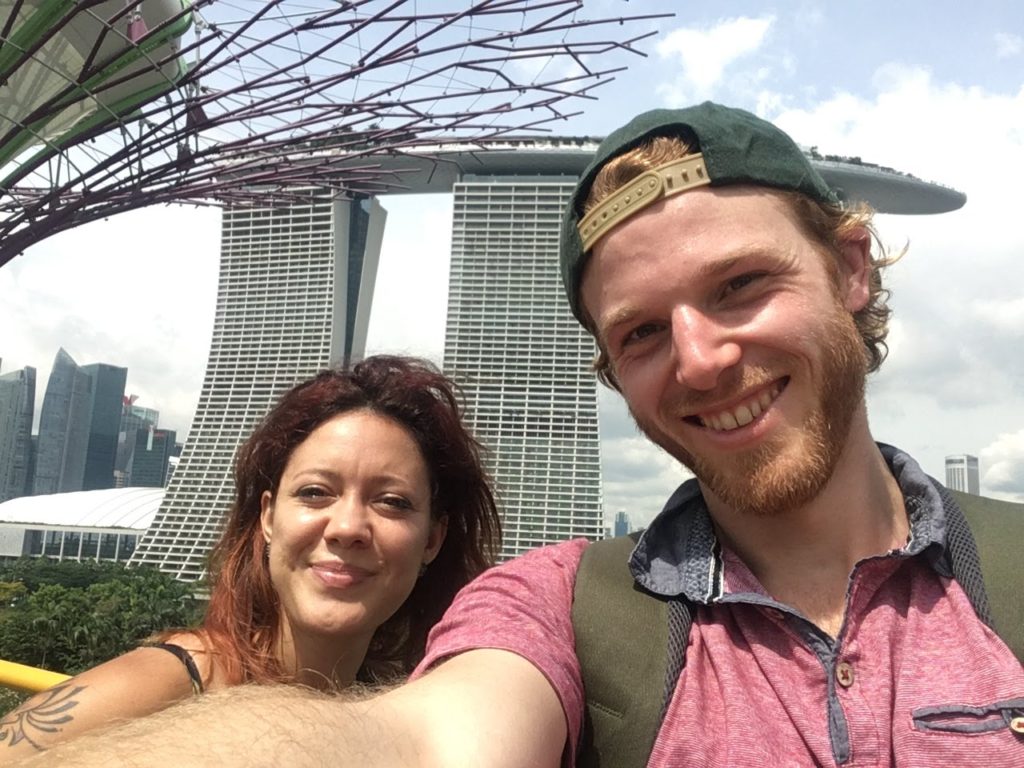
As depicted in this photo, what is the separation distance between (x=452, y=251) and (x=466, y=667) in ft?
155

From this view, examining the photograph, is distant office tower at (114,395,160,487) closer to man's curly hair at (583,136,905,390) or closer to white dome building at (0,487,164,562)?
white dome building at (0,487,164,562)

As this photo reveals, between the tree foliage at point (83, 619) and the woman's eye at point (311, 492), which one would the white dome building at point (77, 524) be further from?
the woman's eye at point (311, 492)

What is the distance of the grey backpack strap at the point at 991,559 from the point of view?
1094 millimetres

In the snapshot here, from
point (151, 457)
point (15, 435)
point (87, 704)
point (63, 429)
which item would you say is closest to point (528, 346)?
point (87, 704)

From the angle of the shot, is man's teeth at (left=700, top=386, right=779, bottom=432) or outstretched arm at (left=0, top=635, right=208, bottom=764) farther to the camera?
outstretched arm at (left=0, top=635, right=208, bottom=764)

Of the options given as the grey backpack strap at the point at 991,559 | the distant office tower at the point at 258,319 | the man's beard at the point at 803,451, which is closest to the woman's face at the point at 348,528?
the man's beard at the point at 803,451

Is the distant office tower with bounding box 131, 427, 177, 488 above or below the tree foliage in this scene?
above

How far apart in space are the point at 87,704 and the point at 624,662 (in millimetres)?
1233

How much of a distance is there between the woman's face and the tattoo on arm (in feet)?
1.88

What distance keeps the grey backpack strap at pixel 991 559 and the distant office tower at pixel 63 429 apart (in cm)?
8106

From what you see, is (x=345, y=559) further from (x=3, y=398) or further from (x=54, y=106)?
(x=3, y=398)

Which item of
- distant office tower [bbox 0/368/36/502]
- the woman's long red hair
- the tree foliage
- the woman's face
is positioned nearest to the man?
the woman's face

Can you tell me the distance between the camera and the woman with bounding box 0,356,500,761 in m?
1.81

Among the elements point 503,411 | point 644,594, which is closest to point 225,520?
point 644,594
